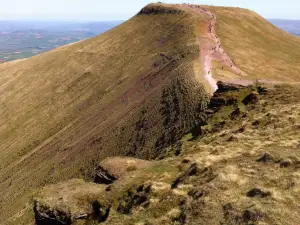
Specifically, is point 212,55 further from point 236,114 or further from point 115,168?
point 115,168

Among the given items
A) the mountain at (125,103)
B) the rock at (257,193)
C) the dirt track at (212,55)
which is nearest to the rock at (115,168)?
the mountain at (125,103)

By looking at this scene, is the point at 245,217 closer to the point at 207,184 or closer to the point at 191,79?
the point at 207,184

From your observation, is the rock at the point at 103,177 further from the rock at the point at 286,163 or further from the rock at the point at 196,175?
the rock at the point at 286,163

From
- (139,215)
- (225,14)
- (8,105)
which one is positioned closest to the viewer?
(139,215)

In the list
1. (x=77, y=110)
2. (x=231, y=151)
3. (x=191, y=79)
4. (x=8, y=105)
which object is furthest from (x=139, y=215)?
(x=8, y=105)

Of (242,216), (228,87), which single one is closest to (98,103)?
(228,87)

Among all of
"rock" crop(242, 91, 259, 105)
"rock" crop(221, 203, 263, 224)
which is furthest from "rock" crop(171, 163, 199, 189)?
"rock" crop(242, 91, 259, 105)

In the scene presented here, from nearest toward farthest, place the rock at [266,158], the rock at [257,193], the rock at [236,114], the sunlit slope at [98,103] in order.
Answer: the rock at [257,193], the rock at [266,158], the rock at [236,114], the sunlit slope at [98,103]
